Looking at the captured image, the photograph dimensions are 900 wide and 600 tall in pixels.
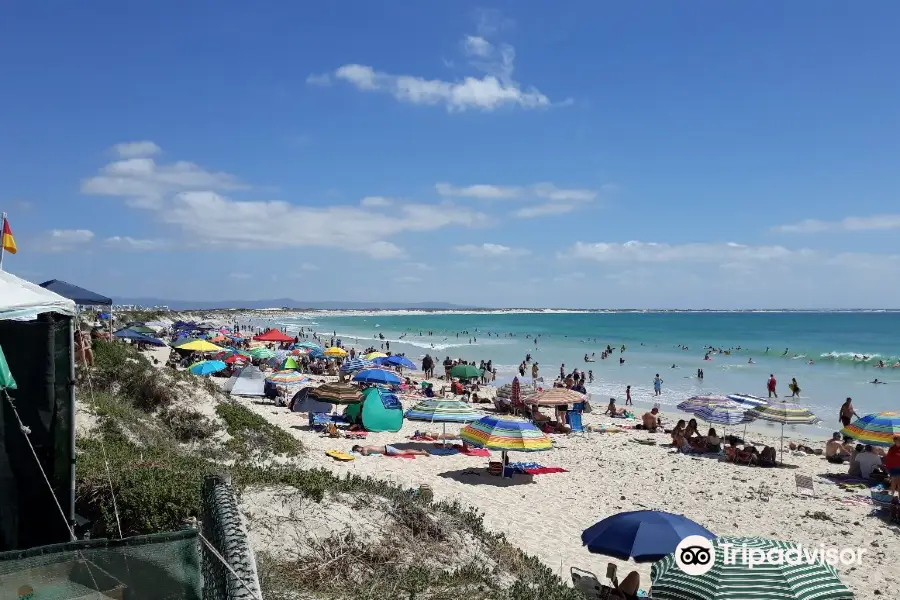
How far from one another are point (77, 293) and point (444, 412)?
28.8 feet

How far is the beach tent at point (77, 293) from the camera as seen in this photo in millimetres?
12391

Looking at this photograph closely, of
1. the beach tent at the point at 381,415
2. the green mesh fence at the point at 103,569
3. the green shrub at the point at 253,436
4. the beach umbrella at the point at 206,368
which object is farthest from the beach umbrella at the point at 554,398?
the green mesh fence at the point at 103,569

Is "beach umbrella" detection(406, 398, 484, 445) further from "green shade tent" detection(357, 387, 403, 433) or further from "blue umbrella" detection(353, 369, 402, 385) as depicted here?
"blue umbrella" detection(353, 369, 402, 385)

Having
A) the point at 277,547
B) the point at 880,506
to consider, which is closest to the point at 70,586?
the point at 277,547

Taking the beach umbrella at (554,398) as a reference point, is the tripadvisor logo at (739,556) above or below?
above

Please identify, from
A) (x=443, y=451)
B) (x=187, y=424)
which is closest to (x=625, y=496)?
(x=443, y=451)

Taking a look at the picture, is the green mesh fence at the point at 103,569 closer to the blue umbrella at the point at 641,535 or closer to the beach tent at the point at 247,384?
the blue umbrella at the point at 641,535

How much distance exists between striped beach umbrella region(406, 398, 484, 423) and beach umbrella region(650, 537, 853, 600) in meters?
9.02

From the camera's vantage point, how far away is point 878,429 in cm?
1324

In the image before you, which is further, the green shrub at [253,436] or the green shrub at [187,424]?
the green shrub at [187,424]

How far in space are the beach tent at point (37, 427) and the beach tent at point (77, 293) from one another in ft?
25.2

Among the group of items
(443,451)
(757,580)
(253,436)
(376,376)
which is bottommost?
(443,451)

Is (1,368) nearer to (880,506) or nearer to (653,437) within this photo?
(880,506)

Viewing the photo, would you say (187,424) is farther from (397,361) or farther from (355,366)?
(397,361)
